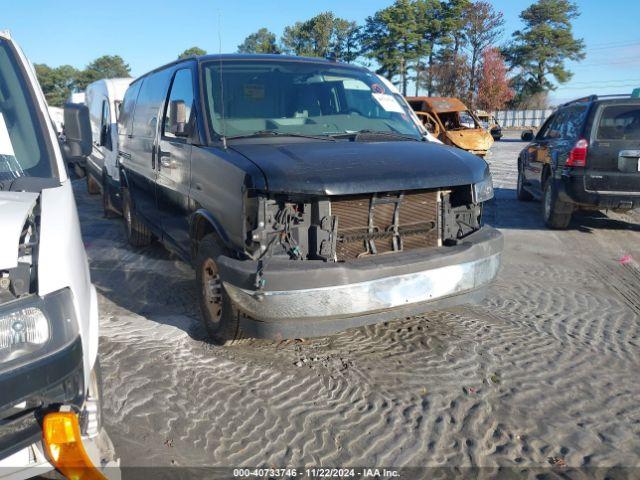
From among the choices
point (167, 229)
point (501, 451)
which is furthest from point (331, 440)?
point (167, 229)

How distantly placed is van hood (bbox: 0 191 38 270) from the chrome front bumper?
1337mm

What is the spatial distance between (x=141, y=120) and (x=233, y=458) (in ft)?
14.2

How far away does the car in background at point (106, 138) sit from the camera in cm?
798

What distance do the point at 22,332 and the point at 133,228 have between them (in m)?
5.00

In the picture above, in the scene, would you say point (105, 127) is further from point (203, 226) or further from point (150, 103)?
point (203, 226)

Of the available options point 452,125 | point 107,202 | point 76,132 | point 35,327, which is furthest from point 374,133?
point 452,125

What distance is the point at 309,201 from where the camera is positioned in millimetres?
3504

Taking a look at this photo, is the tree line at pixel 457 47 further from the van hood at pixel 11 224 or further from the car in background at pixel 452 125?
the van hood at pixel 11 224

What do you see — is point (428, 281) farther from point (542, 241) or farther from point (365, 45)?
point (365, 45)

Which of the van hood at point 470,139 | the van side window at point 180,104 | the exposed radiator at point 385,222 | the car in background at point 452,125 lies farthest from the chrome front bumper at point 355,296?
the van hood at point 470,139

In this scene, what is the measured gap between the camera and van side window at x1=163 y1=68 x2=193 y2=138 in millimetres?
4391

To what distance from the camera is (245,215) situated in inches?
135

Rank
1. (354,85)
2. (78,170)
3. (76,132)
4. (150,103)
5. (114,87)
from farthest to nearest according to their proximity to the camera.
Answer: (114,87) < (150,103) < (354,85) < (78,170) < (76,132)

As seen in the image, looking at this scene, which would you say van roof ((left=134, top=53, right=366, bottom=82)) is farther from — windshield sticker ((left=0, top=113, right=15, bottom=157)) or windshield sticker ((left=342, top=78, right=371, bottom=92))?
windshield sticker ((left=0, top=113, right=15, bottom=157))
